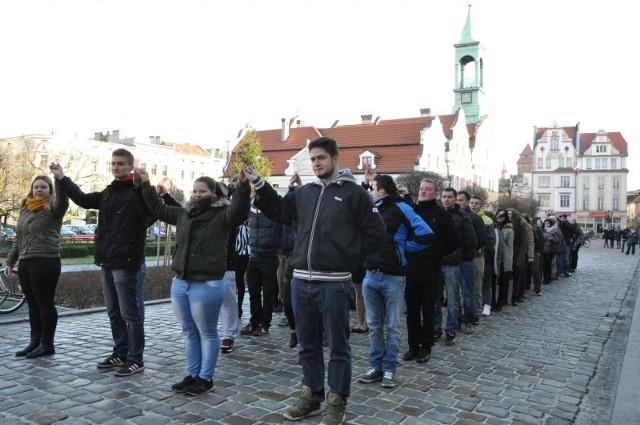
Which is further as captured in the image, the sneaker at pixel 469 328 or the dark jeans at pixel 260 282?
the sneaker at pixel 469 328

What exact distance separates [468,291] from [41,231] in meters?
5.86

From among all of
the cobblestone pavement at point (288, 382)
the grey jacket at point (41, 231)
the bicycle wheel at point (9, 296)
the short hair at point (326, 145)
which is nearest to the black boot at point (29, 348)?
the cobblestone pavement at point (288, 382)

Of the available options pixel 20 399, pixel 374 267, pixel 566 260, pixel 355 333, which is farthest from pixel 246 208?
pixel 566 260

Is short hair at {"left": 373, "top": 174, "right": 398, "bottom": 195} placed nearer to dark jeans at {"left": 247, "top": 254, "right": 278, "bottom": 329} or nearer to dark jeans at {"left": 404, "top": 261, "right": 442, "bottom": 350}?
A: dark jeans at {"left": 404, "top": 261, "right": 442, "bottom": 350}

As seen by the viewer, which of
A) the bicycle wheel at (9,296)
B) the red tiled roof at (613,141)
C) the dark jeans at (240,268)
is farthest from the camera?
the red tiled roof at (613,141)

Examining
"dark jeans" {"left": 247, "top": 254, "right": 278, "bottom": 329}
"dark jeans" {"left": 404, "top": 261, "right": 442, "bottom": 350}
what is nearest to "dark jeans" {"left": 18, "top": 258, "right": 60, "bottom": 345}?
"dark jeans" {"left": 247, "top": 254, "right": 278, "bottom": 329}

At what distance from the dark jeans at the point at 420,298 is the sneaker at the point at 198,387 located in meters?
2.44

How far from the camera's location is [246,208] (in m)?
4.73

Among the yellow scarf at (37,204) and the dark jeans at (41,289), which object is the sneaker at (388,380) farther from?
the yellow scarf at (37,204)

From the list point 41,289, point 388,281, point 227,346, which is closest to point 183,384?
point 227,346

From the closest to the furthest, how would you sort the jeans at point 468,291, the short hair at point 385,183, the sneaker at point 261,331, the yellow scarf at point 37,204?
the short hair at point 385,183, the yellow scarf at point 37,204, the sneaker at point 261,331, the jeans at point 468,291

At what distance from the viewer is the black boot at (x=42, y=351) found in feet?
19.9

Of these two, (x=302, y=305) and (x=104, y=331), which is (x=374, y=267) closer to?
(x=302, y=305)

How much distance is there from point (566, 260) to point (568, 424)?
14.8 metres
